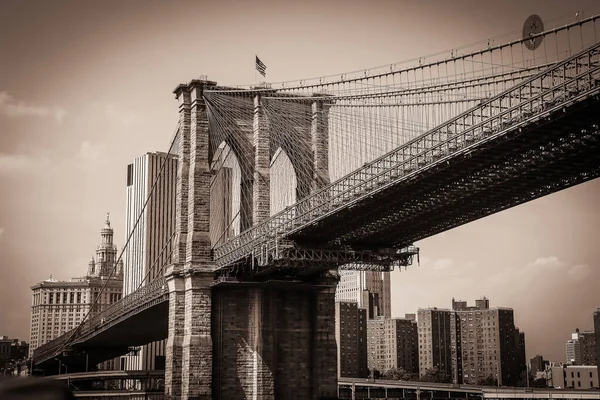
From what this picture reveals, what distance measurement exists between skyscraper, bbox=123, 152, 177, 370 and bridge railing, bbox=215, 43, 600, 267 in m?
81.1

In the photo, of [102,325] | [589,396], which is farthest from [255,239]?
[589,396]

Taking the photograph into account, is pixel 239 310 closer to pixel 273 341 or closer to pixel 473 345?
pixel 273 341

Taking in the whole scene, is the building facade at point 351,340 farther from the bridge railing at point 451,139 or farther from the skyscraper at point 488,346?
the bridge railing at point 451,139

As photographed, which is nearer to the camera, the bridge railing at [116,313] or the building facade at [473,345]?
the bridge railing at [116,313]

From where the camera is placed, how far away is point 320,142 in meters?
53.5

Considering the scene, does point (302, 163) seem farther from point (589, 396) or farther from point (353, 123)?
point (589, 396)

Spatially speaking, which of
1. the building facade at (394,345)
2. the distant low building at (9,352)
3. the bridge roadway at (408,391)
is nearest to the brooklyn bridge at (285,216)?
the bridge roadway at (408,391)

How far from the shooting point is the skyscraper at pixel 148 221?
135 m

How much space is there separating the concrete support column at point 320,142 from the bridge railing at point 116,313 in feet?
39.5

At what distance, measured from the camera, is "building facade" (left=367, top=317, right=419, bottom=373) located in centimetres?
16700

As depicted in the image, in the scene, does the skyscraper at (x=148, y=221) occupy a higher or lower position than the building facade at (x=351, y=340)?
higher

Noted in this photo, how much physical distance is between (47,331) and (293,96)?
9977 centimetres

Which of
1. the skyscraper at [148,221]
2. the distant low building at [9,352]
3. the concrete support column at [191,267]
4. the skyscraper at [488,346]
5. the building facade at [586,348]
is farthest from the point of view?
the building facade at [586,348]

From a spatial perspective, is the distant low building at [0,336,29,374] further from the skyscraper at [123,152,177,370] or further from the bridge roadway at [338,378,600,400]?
the bridge roadway at [338,378,600,400]
